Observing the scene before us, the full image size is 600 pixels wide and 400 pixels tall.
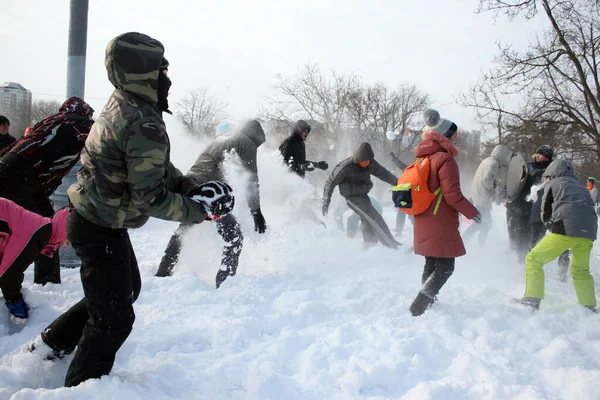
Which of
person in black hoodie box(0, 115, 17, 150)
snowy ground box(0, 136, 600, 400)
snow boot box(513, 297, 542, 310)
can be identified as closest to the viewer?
snowy ground box(0, 136, 600, 400)

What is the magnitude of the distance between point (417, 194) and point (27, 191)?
3.35 meters

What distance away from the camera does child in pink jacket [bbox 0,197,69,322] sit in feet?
9.55

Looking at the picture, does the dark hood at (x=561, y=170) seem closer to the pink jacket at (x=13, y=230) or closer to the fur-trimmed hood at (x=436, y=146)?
the fur-trimmed hood at (x=436, y=146)

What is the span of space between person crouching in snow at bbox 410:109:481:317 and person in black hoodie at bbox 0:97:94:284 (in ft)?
9.91

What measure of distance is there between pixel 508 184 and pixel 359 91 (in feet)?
79.0

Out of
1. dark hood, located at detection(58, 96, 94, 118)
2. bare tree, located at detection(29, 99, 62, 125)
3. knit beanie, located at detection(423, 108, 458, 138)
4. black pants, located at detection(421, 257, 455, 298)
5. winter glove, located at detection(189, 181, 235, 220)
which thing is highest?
knit beanie, located at detection(423, 108, 458, 138)

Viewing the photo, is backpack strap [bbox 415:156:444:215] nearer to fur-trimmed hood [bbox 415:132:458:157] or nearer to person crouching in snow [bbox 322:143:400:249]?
fur-trimmed hood [bbox 415:132:458:157]

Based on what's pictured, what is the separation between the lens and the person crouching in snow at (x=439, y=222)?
3672 millimetres

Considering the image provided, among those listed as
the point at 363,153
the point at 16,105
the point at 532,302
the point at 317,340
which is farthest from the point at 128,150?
the point at 16,105

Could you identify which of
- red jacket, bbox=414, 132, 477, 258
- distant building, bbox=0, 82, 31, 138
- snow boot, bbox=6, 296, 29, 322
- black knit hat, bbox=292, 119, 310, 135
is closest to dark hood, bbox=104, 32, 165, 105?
snow boot, bbox=6, 296, 29, 322

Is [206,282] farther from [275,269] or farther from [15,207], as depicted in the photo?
[15,207]

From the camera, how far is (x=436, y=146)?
3855 millimetres

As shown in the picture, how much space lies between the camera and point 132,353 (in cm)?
282

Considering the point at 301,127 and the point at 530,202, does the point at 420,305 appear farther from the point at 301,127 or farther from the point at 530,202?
the point at 301,127
